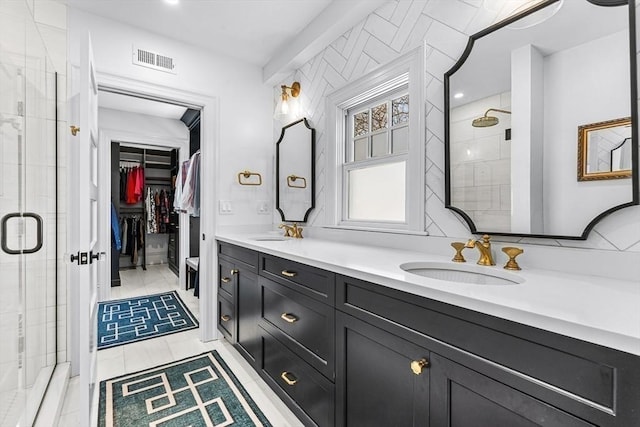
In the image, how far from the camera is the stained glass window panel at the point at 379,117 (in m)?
2.03

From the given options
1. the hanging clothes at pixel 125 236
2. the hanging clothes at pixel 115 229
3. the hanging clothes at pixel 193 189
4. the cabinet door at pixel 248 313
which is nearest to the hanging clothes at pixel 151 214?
the hanging clothes at pixel 125 236

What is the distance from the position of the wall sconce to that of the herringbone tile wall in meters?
0.59

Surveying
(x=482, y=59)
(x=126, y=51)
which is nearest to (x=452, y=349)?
(x=482, y=59)

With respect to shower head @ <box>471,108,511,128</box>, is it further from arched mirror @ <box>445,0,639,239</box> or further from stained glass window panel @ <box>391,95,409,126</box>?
stained glass window panel @ <box>391,95,409,126</box>

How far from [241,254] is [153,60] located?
1.72 m

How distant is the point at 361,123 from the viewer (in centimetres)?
223

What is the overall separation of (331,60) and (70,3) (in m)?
1.85

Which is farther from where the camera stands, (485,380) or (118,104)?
(118,104)

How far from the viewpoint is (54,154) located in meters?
2.11

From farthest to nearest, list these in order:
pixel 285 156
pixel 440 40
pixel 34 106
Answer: pixel 285 156 < pixel 34 106 < pixel 440 40

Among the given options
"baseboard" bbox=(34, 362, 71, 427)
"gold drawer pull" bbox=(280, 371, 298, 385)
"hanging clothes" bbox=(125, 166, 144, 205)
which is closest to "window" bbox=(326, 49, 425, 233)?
"gold drawer pull" bbox=(280, 371, 298, 385)

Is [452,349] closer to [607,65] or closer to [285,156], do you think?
[607,65]

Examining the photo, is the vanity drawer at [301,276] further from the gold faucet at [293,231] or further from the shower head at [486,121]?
the shower head at [486,121]

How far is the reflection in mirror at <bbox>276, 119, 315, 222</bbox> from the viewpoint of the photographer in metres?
2.57
